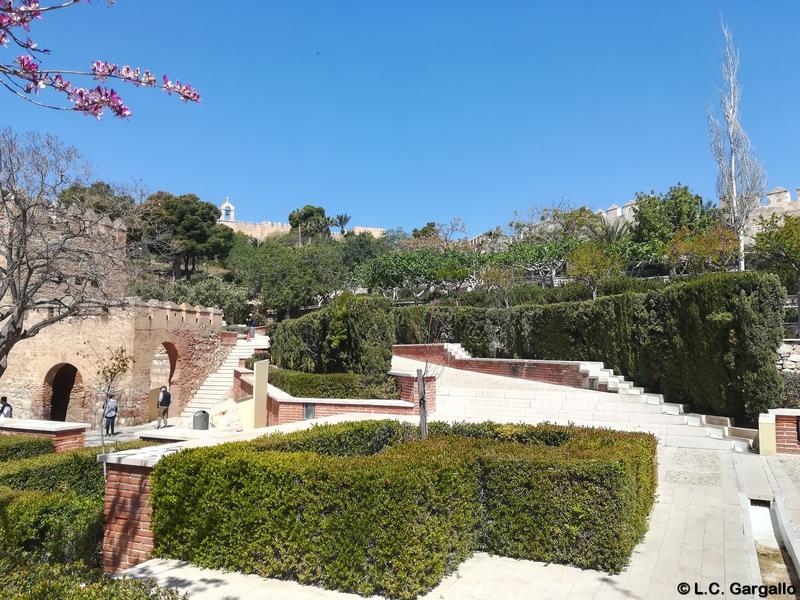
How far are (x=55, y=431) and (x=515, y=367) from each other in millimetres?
12359

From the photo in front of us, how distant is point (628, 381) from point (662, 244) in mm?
19054

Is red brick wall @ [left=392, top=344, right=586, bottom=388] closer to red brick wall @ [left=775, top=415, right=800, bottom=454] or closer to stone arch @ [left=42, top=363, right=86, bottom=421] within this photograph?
red brick wall @ [left=775, top=415, right=800, bottom=454]

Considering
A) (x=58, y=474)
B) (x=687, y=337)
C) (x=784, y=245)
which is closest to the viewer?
(x=58, y=474)

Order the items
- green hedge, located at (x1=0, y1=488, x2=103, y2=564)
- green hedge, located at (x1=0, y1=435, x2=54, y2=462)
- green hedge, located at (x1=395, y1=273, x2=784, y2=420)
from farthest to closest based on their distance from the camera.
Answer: green hedge, located at (x1=395, y1=273, x2=784, y2=420)
green hedge, located at (x1=0, y1=435, x2=54, y2=462)
green hedge, located at (x1=0, y1=488, x2=103, y2=564)

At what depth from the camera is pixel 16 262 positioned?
6.90 m

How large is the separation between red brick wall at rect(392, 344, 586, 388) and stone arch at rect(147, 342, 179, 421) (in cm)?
1031

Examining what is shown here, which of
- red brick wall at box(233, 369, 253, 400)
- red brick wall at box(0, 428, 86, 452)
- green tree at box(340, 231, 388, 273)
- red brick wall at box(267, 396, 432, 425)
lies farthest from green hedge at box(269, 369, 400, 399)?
green tree at box(340, 231, 388, 273)

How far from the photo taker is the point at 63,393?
23.0 m

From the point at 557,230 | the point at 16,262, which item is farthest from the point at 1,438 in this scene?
the point at 557,230

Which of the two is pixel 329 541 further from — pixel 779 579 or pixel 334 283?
pixel 334 283

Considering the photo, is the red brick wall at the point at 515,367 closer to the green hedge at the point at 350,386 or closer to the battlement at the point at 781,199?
the green hedge at the point at 350,386

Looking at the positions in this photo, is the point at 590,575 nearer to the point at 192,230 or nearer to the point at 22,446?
the point at 22,446

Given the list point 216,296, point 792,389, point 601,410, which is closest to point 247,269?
point 216,296

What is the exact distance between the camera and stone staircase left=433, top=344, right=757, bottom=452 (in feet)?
36.1
